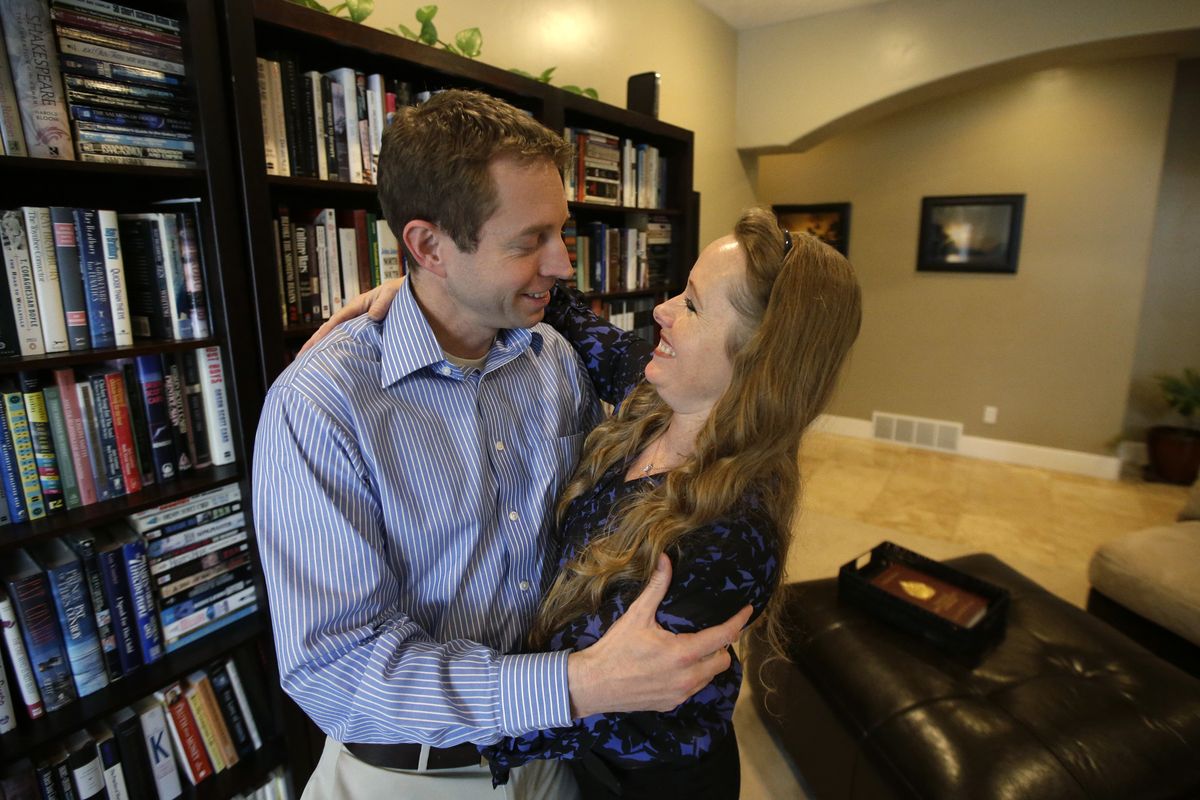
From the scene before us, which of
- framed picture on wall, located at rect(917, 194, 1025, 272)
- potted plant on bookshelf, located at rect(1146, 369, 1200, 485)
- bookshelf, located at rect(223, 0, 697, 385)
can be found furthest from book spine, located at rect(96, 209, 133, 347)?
potted plant on bookshelf, located at rect(1146, 369, 1200, 485)

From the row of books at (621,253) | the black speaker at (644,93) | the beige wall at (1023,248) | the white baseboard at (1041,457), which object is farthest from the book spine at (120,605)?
the white baseboard at (1041,457)

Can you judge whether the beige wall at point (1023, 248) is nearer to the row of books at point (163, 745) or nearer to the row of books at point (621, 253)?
the row of books at point (621, 253)

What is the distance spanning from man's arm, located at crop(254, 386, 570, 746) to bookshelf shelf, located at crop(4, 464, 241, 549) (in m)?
0.56

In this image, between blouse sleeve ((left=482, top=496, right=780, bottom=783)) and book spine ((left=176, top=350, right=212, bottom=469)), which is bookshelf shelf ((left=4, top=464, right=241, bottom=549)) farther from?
blouse sleeve ((left=482, top=496, right=780, bottom=783))

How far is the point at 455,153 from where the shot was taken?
0.95 meters

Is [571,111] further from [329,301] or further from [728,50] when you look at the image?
Answer: [728,50]

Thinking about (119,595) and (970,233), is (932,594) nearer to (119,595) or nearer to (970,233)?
(119,595)

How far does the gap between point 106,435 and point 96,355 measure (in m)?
0.18

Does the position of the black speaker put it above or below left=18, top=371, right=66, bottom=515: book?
above

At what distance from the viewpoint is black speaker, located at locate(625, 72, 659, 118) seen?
259 centimetres

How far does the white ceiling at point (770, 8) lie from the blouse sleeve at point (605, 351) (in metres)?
2.86

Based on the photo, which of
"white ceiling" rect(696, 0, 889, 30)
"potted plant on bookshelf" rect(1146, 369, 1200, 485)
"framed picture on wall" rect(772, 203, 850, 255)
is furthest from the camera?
"framed picture on wall" rect(772, 203, 850, 255)

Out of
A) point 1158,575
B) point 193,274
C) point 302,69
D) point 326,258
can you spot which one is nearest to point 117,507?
point 193,274

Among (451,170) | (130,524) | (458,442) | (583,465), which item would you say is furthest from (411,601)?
(130,524)
